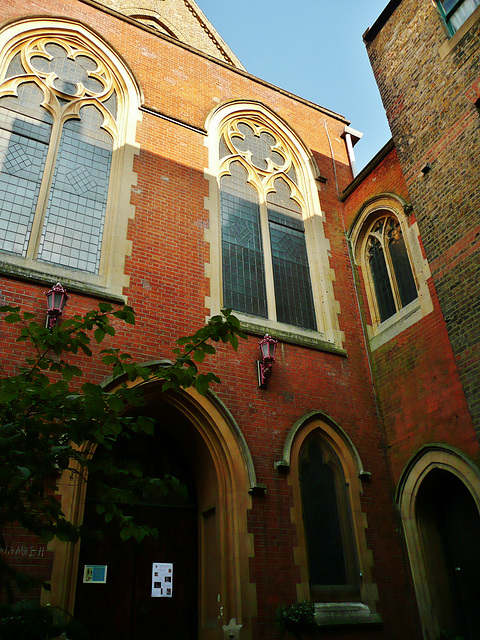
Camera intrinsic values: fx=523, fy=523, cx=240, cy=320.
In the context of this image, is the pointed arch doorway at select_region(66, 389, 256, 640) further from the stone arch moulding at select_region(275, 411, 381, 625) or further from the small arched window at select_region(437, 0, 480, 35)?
the small arched window at select_region(437, 0, 480, 35)

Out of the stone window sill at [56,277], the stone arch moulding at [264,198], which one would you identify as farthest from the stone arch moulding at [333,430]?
the stone window sill at [56,277]

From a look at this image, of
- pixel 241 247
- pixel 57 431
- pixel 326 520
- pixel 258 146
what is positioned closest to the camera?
pixel 57 431

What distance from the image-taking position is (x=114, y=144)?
29.5 ft

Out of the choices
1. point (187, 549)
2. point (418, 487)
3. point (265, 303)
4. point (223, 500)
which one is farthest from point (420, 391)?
point (187, 549)

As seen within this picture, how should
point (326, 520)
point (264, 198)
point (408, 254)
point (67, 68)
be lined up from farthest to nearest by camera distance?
point (264, 198) → point (67, 68) → point (408, 254) → point (326, 520)

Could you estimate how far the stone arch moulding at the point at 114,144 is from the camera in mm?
7203

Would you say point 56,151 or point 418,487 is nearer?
point 418,487

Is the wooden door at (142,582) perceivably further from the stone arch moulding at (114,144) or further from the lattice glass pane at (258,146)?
the lattice glass pane at (258,146)

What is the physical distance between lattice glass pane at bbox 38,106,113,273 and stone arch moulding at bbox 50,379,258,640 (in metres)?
2.26

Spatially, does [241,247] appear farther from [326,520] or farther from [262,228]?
[326,520]

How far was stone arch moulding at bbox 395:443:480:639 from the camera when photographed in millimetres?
6668

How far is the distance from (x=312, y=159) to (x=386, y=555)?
7.78 m

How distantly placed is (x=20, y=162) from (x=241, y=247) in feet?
12.3

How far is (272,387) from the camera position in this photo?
308 inches
